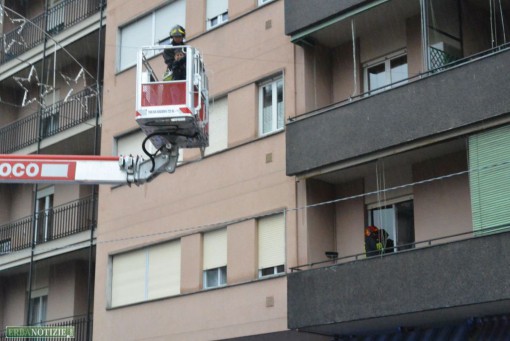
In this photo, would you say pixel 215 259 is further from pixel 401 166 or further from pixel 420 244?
pixel 420 244

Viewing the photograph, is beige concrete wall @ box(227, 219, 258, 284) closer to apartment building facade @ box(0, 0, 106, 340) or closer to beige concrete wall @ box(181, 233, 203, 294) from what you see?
beige concrete wall @ box(181, 233, 203, 294)

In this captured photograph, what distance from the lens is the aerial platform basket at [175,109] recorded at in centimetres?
1603

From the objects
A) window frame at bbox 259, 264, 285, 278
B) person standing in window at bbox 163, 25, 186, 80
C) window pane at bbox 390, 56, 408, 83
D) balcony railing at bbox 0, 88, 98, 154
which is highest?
balcony railing at bbox 0, 88, 98, 154

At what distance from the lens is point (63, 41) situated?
32.1 meters

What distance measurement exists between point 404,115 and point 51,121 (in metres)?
15.8

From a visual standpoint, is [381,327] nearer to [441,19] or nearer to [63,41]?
[441,19]

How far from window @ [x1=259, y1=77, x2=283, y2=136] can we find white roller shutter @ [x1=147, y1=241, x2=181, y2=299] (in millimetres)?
3783

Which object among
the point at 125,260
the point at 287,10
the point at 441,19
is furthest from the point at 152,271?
the point at 441,19

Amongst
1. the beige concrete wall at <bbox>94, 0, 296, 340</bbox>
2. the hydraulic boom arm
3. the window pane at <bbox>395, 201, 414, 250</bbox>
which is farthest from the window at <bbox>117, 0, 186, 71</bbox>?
the hydraulic boom arm

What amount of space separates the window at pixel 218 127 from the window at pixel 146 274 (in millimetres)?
2601

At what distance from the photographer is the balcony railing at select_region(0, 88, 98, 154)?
31.2 meters

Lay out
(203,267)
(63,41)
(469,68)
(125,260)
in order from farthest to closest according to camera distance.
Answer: (63,41) → (125,260) → (203,267) → (469,68)

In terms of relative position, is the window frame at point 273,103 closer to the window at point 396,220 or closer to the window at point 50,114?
the window at point 396,220

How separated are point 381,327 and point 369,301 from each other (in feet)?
4.22
